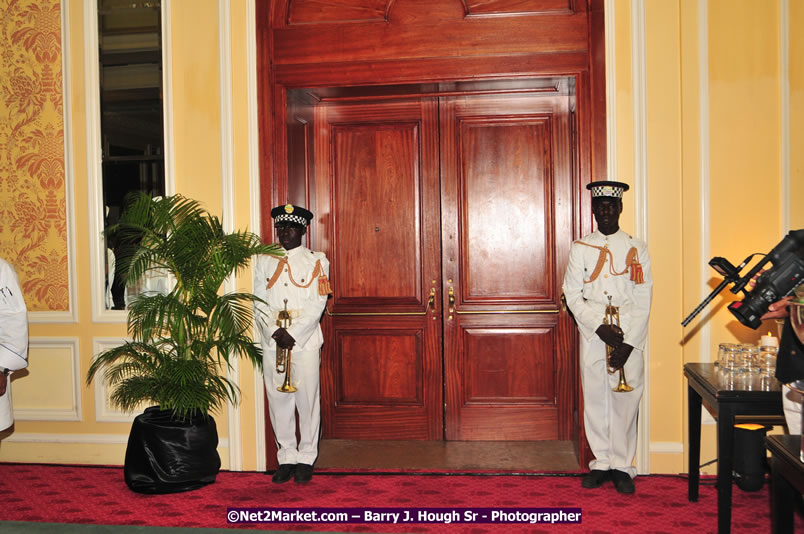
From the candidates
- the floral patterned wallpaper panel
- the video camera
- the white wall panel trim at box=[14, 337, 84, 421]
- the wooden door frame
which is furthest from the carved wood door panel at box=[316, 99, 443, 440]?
the video camera

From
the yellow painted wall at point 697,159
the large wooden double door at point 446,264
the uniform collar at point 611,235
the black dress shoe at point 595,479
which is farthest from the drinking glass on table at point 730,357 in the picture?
the large wooden double door at point 446,264

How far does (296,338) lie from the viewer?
4199 mm

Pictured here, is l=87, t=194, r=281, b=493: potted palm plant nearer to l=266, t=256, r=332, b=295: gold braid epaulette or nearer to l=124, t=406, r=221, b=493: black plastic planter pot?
l=124, t=406, r=221, b=493: black plastic planter pot

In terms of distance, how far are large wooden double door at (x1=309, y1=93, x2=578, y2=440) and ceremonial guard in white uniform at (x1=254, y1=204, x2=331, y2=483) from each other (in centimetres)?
90

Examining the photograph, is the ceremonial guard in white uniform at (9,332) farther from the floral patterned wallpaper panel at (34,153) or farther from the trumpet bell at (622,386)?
the trumpet bell at (622,386)

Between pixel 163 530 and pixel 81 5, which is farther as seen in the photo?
pixel 81 5

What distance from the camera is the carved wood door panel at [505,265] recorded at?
504 cm

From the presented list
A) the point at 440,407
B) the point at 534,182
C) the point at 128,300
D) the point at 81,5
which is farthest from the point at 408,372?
the point at 81,5

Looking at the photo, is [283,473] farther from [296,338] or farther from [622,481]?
[622,481]

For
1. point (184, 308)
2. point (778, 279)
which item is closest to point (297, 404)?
point (184, 308)

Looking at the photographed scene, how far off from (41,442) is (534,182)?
3875mm

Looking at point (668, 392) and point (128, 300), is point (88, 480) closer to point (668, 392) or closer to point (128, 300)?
point (128, 300)

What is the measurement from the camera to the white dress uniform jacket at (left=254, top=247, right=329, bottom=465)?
425cm

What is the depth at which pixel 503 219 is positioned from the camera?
16.6 ft
